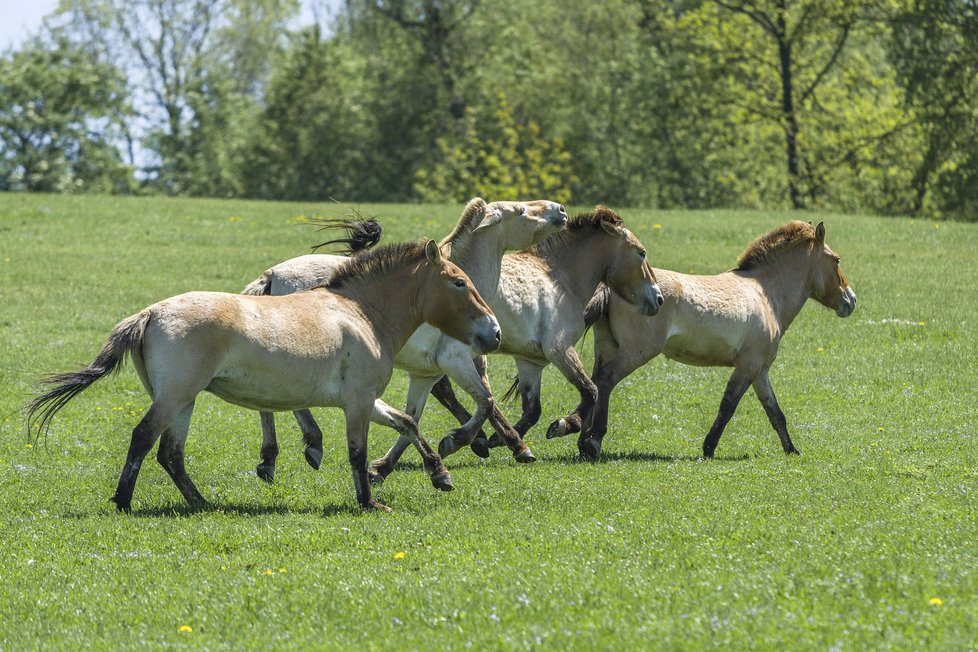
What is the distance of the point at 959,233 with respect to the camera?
31156 mm

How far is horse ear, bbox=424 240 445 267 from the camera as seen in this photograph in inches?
425

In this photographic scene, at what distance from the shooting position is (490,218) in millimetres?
12844

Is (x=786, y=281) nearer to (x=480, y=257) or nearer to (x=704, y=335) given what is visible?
(x=704, y=335)

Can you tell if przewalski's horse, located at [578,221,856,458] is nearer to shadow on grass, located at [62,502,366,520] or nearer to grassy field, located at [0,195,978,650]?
grassy field, located at [0,195,978,650]

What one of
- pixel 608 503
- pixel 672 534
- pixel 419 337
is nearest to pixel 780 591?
pixel 672 534

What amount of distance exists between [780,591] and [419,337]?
5.43 meters

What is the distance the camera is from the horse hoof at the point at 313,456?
11.7 m

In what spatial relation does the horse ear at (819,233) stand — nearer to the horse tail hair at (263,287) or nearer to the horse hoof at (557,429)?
the horse hoof at (557,429)

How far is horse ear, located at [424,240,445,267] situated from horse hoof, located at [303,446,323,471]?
2.20m

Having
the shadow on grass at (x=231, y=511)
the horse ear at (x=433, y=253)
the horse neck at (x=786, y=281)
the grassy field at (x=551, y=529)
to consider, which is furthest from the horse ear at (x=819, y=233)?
the shadow on grass at (x=231, y=511)

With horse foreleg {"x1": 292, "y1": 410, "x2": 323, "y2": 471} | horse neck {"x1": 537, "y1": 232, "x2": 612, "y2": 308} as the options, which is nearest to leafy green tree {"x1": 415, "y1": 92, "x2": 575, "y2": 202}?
horse neck {"x1": 537, "y1": 232, "x2": 612, "y2": 308}

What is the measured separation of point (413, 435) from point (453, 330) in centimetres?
97

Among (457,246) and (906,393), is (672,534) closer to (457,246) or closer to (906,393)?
(457,246)

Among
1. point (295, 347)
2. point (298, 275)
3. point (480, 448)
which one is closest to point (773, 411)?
point (480, 448)
